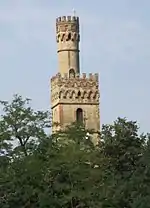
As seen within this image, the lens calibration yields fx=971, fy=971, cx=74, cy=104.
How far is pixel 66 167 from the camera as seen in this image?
51969 millimetres

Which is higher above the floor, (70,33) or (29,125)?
(70,33)

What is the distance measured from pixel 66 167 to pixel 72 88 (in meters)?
44.2

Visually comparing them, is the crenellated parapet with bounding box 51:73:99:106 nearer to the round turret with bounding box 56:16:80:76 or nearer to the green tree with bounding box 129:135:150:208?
the round turret with bounding box 56:16:80:76

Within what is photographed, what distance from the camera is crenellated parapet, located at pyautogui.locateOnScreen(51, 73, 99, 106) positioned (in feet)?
313

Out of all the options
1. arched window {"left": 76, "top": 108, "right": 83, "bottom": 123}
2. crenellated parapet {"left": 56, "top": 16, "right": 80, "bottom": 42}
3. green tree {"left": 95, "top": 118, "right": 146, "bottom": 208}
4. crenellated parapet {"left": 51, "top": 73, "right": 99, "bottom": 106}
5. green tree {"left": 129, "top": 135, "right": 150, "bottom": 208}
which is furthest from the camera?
crenellated parapet {"left": 56, "top": 16, "right": 80, "bottom": 42}

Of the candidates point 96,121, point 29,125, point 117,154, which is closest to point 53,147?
point 29,125

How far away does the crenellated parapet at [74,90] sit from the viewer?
313 feet

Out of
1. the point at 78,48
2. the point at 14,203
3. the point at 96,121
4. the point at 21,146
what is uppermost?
the point at 78,48

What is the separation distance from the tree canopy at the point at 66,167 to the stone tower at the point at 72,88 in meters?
33.3

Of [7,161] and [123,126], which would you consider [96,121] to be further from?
[7,161]

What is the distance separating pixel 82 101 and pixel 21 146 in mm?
41992

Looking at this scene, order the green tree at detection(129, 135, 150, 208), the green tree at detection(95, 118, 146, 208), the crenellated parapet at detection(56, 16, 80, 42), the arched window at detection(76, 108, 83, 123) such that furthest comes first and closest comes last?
the crenellated parapet at detection(56, 16, 80, 42) → the arched window at detection(76, 108, 83, 123) → the green tree at detection(95, 118, 146, 208) → the green tree at detection(129, 135, 150, 208)

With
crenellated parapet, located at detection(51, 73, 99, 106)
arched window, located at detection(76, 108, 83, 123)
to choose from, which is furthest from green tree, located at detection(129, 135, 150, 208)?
crenellated parapet, located at detection(51, 73, 99, 106)

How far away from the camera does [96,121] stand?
307 ft
